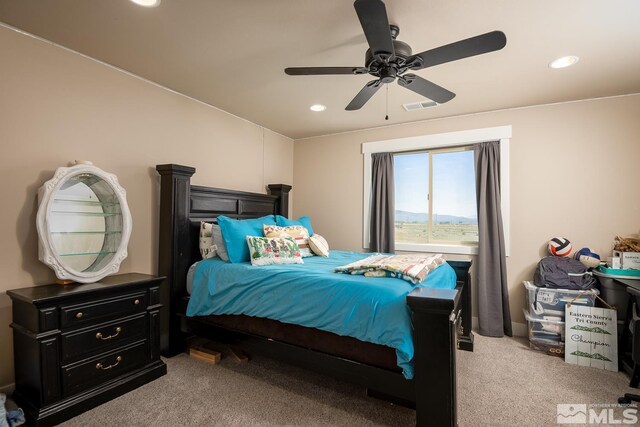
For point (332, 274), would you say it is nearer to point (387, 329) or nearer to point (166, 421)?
point (387, 329)

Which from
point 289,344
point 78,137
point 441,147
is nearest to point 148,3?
point 78,137

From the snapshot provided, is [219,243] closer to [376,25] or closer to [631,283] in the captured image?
[376,25]

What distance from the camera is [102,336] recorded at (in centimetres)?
223

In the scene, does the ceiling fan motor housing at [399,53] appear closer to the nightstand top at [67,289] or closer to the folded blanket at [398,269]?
the folded blanket at [398,269]

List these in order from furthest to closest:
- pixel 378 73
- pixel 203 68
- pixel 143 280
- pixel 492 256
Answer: pixel 492 256 → pixel 203 68 → pixel 143 280 → pixel 378 73

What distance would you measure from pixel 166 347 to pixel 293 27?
2899 millimetres

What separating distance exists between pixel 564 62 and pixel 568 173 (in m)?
1.35

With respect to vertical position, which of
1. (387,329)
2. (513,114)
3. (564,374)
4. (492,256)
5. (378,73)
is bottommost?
(564,374)

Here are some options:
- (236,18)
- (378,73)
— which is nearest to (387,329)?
(378,73)

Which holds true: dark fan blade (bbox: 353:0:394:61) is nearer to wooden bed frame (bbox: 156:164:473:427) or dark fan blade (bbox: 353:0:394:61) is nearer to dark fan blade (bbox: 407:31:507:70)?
dark fan blade (bbox: 407:31:507:70)

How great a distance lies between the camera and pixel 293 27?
7.01 feet

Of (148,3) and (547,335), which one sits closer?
(148,3)

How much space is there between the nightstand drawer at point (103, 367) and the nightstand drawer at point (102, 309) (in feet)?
0.87

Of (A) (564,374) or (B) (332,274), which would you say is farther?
(A) (564,374)
